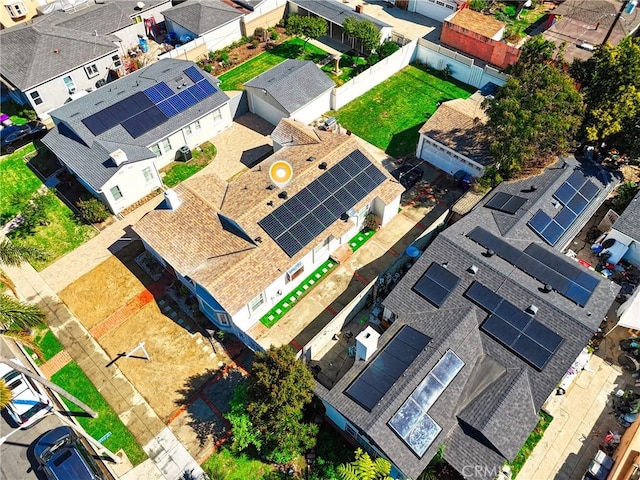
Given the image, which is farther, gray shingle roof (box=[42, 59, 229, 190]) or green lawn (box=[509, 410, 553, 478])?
gray shingle roof (box=[42, 59, 229, 190])

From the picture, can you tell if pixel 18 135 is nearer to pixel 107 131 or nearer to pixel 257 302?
pixel 107 131

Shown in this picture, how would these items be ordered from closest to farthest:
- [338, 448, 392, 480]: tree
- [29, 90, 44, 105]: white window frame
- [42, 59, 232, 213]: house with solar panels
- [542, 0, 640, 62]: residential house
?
[338, 448, 392, 480]: tree < [42, 59, 232, 213]: house with solar panels < [29, 90, 44, 105]: white window frame < [542, 0, 640, 62]: residential house

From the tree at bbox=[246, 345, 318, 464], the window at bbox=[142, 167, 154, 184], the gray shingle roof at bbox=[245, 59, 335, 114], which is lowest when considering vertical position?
the tree at bbox=[246, 345, 318, 464]

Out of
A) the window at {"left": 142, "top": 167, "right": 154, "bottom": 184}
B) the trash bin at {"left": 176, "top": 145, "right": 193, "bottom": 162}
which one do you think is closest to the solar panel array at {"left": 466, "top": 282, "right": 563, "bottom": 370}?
the window at {"left": 142, "top": 167, "right": 154, "bottom": 184}

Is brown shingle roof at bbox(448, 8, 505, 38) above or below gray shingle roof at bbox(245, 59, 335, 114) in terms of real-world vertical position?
above

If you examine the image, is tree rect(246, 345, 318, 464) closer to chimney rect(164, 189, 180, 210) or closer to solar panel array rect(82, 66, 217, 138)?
chimney rect(164, 189, 180, 210)

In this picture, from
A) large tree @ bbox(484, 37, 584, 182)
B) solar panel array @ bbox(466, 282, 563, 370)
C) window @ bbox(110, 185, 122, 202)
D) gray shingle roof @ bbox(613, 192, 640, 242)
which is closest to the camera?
solar panel array @ bbox(466, 282, 563, 370)

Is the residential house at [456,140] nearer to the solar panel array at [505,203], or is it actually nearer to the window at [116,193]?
the solar panel array at [505,203]
